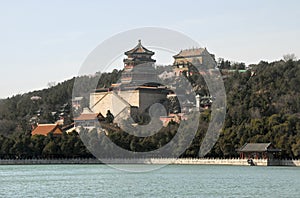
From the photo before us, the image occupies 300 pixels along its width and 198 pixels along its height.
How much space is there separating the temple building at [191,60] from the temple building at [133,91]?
8144 mm

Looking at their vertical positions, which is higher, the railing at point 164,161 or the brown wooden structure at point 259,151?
the brown wooden structure at point 259,151

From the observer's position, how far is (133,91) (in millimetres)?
85062

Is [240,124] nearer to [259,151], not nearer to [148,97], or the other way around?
Result: [259,151]

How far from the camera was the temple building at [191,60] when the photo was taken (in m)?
97.9

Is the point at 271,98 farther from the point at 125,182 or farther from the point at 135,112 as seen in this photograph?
the point at 125,182

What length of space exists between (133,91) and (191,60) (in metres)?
17.0

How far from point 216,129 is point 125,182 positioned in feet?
76.1

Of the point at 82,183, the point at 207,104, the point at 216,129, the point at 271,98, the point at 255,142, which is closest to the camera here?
the point at 82,183

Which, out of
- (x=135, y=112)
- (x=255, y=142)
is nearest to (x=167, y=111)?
(x=135, y=112)

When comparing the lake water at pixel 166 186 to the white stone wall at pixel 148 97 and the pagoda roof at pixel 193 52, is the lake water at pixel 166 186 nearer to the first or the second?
the white stone wall at pixel 148 97

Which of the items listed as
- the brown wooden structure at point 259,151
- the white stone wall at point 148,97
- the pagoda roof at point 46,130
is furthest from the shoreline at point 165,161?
the white stone wall at point 148,97

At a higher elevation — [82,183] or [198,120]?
[198,120]

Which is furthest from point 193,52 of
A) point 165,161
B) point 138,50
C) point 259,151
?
point 259,151

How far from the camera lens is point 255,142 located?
56969 millimetres
